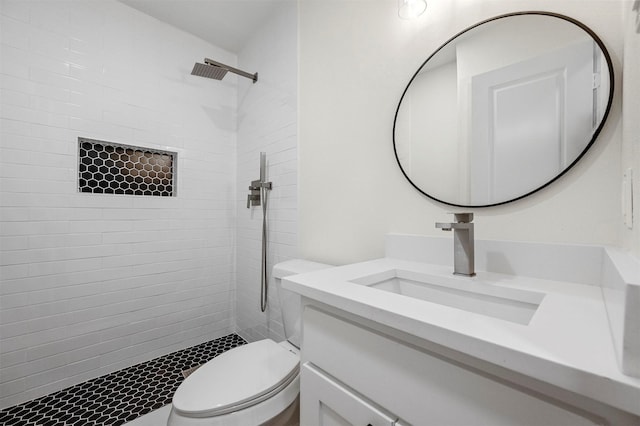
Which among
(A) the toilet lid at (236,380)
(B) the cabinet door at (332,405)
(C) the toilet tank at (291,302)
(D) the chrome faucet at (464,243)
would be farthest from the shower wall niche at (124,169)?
(D) the chrome faucet at (464,243)

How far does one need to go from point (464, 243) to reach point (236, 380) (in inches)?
37.0

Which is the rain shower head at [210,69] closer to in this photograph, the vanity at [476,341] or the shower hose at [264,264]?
the shower hose at [264,264]

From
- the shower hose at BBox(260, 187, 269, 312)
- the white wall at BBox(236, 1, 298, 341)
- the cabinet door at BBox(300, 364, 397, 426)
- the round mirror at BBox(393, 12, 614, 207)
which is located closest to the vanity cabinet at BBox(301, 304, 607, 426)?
the cabinet door at BBox(300, 364, 397, 426)

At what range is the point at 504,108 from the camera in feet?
3.01

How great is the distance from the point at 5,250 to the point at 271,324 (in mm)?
A: 1513

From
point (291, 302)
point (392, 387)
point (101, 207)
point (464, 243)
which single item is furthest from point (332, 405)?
point (101, 207)

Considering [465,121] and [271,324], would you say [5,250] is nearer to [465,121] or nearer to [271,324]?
[271,324]

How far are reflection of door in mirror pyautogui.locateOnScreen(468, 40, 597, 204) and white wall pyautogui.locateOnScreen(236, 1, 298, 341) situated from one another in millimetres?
1032

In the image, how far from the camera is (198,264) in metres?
2.18

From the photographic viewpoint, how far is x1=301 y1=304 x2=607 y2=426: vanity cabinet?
426mm

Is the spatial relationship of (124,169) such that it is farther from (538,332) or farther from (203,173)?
(538,332)

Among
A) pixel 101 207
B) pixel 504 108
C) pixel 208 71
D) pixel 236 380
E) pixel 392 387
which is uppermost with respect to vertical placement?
pixel 208 71

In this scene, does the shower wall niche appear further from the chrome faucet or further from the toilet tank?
the chrome faucet

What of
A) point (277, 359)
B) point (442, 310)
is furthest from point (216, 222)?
point (442, 310)
